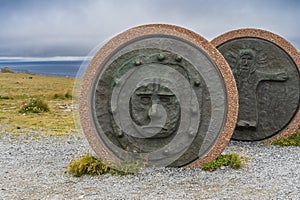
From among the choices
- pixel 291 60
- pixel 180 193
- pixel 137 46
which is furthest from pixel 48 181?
pixel 291 60

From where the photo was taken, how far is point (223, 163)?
18.4 ft

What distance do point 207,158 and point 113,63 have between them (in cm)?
191

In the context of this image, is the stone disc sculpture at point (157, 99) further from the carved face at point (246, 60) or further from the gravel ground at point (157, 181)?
the carved face at point (246, 60)

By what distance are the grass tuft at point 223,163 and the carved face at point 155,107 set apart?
0.72 meters

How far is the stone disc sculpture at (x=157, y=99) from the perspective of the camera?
543 cm

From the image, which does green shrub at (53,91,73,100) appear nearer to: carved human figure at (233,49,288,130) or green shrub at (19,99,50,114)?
green shrub at (19,99,50,114)

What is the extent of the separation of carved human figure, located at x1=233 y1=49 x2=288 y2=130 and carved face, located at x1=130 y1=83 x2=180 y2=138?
2302mm

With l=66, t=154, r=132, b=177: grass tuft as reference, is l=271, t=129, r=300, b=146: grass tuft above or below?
above

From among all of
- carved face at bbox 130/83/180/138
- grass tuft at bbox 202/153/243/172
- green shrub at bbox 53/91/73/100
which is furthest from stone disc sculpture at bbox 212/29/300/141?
green shrub at bbox 53/91/73/100

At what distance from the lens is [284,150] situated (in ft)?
22.5

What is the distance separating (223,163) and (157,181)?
3.66 ft

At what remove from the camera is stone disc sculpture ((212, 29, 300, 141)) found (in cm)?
717

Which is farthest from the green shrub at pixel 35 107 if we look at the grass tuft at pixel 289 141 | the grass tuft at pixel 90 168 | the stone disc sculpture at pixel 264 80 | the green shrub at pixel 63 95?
the grass tuft at pixel 289 141

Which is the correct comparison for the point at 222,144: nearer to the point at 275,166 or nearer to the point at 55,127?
the point at 275,166
